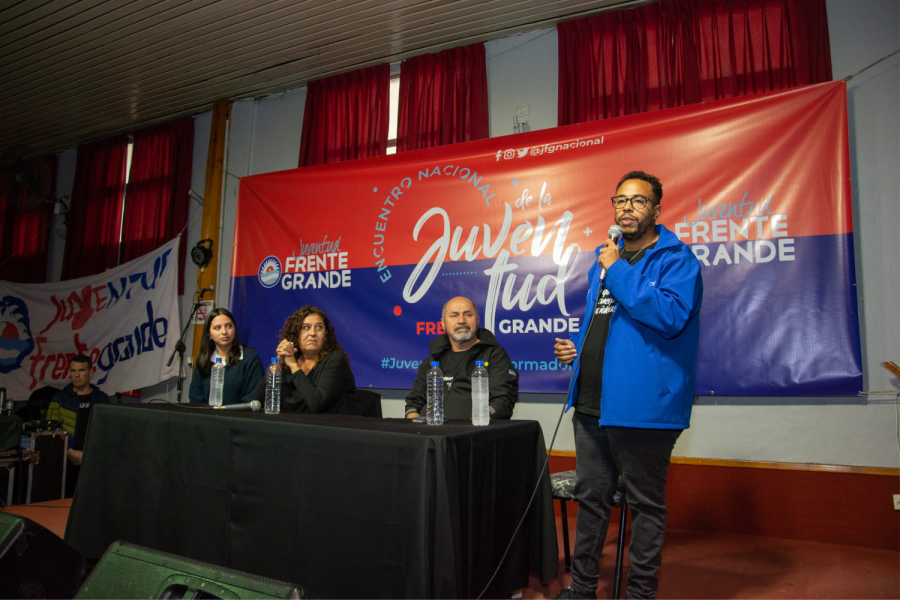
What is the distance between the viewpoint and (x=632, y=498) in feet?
5.96

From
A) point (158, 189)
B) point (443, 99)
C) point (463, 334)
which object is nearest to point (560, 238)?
point (463, 334)

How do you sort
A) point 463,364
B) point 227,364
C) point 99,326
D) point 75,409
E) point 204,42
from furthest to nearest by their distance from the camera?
point 99,326, point 204,42, point 75,409, point 227,364, point 463,364

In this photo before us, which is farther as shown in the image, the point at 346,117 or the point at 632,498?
the point at 346,117

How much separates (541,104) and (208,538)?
3.09 meters

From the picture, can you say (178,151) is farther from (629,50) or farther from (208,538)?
(208,538)

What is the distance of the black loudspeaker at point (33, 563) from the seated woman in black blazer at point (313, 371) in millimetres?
1283

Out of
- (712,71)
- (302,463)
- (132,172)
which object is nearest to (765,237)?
(712,71)

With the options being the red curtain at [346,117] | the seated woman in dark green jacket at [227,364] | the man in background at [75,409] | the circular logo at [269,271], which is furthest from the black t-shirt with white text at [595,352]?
the man in background at [75,409]

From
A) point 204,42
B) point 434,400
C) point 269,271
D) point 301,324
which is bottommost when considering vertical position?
point 434,400

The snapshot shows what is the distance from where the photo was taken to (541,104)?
382 cm

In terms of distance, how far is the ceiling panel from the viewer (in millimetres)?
3705

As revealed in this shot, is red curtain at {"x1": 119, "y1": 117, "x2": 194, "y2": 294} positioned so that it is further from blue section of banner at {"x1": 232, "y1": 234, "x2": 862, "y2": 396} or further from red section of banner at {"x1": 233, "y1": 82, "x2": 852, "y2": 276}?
blue section of banner at {"x1": 232, "y1": 234, "x2": 862, "y2": 396}

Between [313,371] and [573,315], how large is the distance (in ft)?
4.84

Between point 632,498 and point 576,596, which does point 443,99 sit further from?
point 576,596
